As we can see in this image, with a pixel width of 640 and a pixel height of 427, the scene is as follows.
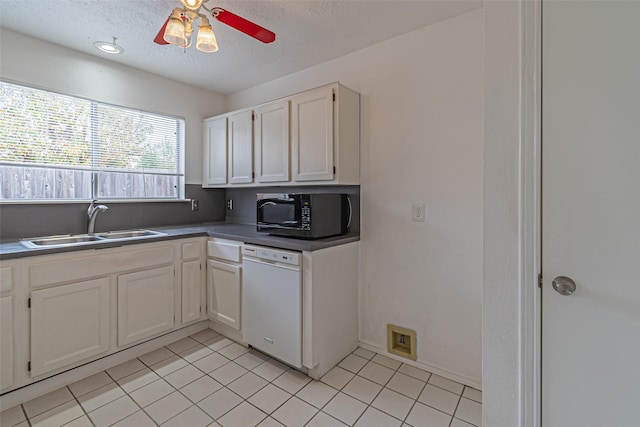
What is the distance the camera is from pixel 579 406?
3.38 feet

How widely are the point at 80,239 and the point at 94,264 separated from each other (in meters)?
0.53

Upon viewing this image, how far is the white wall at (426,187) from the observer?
6.27 feet

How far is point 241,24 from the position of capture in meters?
1.49

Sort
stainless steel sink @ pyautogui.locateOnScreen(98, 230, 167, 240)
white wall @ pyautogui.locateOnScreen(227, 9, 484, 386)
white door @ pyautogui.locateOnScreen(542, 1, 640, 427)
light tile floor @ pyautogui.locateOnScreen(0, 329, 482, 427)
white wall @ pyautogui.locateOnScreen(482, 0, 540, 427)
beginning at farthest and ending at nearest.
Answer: stainless steel sink @ pyautogui.locateOnScreen(98, 230, 167, 240)
white wall @ pyautogui.locateOnScreen(227, 9, 484, 386)
light tile floor @ pyautogui.locateOnScreen(0, 329, 482, 427)
white wall @ pyautogui.locateOnScreen(482, 0, 540, 427)
white door @ pyautogui.locateOnScreen(542, 1, 640, 427)

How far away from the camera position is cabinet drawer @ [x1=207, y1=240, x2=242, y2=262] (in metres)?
2.40

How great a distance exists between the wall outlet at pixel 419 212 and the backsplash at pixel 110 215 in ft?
7.78

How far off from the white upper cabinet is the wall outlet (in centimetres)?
51

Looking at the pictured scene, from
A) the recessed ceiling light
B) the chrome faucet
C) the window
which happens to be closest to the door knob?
the chrome faucet

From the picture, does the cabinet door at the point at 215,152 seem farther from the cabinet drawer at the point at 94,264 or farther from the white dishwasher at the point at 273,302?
the white dishwasher at the point at 273,302

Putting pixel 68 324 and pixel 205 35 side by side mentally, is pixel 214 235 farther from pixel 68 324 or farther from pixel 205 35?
pixel 205 35

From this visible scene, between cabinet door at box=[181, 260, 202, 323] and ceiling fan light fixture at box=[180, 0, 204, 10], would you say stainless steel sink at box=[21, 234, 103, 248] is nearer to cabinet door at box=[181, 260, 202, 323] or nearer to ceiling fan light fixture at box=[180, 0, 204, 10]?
cabinet door at box=[181, 260, 202, 323]

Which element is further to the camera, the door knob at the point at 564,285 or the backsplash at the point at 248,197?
the backsplash at the point at 248,197

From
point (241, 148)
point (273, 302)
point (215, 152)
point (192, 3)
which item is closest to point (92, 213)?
point (215, 152)

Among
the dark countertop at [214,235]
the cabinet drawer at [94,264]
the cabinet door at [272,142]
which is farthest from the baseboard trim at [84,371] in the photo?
the cabinet door at [272,142]
